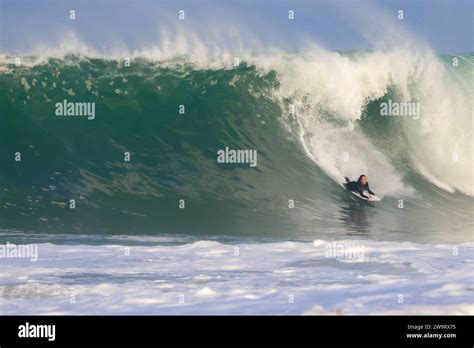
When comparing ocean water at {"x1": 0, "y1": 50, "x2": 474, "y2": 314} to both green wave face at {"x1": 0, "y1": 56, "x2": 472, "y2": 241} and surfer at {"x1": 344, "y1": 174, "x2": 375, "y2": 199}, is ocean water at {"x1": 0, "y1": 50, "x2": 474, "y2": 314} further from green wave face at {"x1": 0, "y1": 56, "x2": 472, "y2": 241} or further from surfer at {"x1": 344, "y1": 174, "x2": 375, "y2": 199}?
surfer at {"x1": 344, "y1": 174, "x2": 375, "y2": 199}

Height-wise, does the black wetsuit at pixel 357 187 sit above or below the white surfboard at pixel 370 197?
above

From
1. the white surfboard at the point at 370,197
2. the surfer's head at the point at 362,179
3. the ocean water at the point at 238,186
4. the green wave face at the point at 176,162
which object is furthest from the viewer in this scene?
the surfer's head at the point at 362,179

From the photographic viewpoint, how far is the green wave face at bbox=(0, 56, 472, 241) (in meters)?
12.6

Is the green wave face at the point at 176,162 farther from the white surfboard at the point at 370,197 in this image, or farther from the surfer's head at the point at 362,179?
the surfer's head at the point at 362,179

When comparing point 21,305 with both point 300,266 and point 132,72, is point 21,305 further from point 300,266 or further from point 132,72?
point 132,72

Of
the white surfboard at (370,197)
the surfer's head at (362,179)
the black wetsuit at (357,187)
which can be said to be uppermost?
the surfer's head at (362,179)

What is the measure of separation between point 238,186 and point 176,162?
1352 millimetres

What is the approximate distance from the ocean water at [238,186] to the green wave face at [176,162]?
37mm

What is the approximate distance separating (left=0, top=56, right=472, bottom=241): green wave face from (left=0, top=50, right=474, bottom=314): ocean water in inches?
1.5

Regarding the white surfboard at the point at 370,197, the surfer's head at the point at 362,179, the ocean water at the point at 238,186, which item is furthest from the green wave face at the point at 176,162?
the surfer's head at the point at 362,179

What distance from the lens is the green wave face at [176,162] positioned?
41.3 feet

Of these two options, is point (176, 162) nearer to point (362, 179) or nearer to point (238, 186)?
point (238, 186)

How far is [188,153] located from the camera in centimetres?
1471
